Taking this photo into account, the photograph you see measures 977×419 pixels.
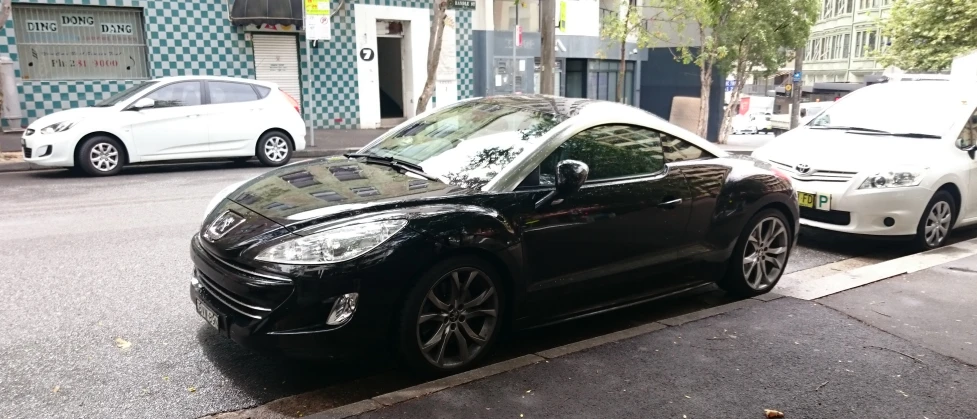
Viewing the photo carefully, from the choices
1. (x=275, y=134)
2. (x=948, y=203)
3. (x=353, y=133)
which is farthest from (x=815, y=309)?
(x=353, y=133)

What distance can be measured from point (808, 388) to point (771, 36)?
19592 mm

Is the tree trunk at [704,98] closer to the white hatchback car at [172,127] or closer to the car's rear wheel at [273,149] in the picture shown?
the white hatchback car at [172,127]

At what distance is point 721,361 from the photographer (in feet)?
13.1

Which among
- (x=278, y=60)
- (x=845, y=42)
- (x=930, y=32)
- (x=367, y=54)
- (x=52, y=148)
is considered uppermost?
(x=845, y=42)

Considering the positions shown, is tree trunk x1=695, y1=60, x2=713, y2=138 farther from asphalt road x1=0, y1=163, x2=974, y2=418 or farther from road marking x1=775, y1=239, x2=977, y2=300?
road marking x1=775, y1=239, x2=977, y2=300

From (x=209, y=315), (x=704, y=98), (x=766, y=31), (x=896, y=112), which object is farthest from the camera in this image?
(x=704, y=98)

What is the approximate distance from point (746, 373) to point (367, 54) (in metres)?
16.9

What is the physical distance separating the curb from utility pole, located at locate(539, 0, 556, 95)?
30.1 feet

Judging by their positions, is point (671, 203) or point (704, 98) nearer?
point (671, 203)

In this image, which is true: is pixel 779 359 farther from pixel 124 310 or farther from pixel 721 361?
pixel 124 310

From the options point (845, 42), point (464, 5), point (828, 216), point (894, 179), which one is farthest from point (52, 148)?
point (845, 42)

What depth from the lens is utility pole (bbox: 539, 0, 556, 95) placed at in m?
13.5

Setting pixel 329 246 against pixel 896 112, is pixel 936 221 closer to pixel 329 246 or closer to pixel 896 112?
pixel 896 112

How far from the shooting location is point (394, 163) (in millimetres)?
4484
